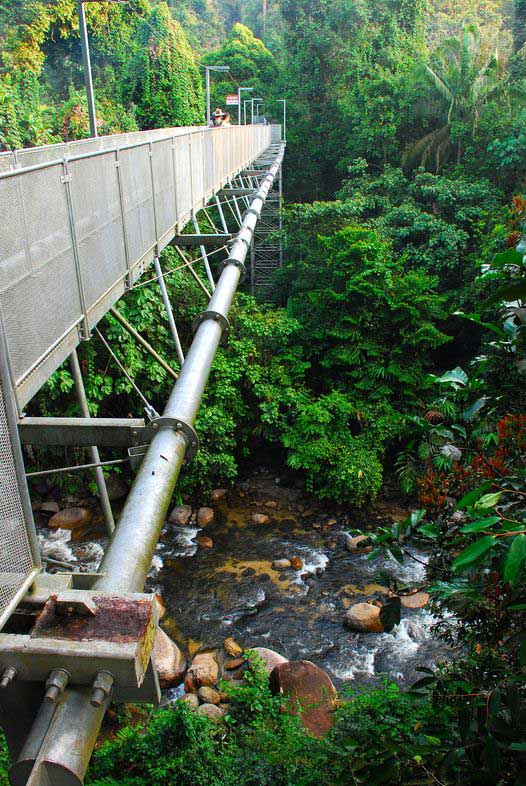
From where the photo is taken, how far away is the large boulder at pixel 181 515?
11.3 metres

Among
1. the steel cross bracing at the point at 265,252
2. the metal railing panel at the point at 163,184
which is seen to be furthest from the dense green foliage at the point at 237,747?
the steel cross bracing at the point at 265,252

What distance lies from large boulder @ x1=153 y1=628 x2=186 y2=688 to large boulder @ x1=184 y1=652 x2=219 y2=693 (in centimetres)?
14

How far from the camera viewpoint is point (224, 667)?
317 inches

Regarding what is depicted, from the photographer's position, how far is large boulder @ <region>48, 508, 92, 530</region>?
10898mm

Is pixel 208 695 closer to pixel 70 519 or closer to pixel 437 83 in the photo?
pixel 70 519

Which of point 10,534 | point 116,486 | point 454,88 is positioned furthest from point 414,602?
point 454,88

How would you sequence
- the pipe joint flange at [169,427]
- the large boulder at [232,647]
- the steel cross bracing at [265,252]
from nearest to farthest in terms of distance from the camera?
the pipe joint flange at [169,427]
the large boulder at [232,647]
the steel cross bracing at [265,252]

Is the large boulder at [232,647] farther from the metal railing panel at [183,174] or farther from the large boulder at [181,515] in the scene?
the metal railing panel at [183,174]

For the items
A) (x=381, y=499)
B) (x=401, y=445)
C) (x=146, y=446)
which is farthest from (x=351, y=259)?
(x=146, y=446)

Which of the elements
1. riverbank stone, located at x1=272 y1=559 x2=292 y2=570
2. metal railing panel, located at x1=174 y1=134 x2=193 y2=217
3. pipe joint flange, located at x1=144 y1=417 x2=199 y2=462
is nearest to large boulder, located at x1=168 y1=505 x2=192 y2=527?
riverbank stone, located at x1=272 y1=559 x2=292 y2=570

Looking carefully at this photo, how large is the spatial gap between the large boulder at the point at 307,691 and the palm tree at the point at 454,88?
57.3 ft

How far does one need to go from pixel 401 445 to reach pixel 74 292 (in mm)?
10325

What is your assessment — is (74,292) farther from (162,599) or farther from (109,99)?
(109,99)

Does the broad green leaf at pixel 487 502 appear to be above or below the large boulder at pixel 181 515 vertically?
above
